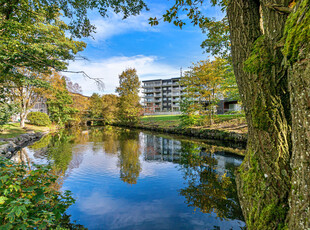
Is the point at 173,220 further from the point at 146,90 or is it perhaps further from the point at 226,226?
the point at 146,90

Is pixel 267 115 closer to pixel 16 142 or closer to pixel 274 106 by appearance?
pixel 274 106

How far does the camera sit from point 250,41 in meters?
2.18

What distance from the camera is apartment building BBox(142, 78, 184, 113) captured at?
69387mm

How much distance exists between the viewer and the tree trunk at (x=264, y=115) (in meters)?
1.79

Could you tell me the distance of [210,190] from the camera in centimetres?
574

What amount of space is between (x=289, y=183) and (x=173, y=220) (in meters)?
3.48

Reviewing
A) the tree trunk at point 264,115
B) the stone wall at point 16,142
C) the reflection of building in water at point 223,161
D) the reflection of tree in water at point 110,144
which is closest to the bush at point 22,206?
the tree trunk at point 264,115

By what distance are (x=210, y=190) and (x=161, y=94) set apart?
2656 inches

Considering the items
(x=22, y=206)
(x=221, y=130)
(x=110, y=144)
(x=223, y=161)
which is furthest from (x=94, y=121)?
(x=22, y=206)

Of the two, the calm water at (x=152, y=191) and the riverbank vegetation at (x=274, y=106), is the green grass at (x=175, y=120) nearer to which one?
the calm water at (x=152, y=191)

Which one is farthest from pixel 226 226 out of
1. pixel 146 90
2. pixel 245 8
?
pixel 146 90

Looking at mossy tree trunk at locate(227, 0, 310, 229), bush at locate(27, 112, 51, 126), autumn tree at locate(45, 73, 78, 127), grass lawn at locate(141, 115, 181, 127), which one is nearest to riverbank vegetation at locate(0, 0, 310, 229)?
mossy tree trunk at locate(227, 0, 310, 229)

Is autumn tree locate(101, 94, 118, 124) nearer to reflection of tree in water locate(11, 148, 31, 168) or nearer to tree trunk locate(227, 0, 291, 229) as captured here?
reflection of tree in water locate(11, 148, 31, 168)

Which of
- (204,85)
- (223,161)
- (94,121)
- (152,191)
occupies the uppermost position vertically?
(204,85)
